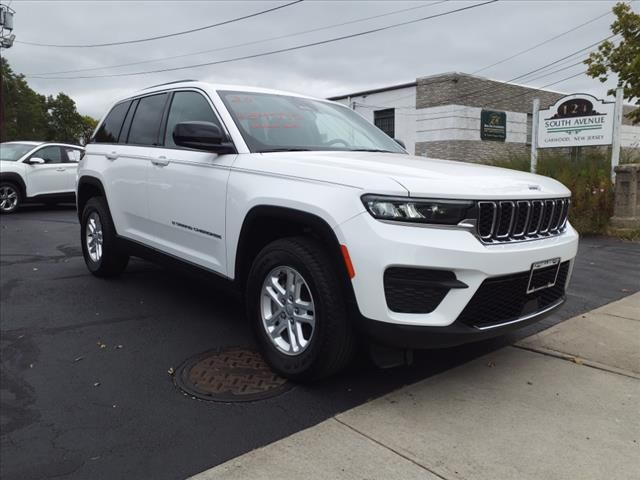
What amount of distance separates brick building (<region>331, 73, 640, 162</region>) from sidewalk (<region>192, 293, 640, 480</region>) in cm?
2017

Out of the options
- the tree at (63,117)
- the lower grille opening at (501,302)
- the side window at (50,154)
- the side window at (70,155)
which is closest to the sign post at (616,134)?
the lower grille opening at (501,302)

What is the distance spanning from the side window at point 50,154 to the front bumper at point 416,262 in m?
11.7

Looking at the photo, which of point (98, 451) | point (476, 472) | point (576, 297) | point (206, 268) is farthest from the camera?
point (576, 297)

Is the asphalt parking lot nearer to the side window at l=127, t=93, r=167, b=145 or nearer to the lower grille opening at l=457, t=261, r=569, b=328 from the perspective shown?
the lower grille opening at l=457, t=261, r=569, b=328

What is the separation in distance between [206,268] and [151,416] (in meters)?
1.28

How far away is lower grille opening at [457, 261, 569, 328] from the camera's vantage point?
2799 millimetres

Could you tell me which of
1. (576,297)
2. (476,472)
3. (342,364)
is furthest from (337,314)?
(576,297)

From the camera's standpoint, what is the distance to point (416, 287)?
270 cm

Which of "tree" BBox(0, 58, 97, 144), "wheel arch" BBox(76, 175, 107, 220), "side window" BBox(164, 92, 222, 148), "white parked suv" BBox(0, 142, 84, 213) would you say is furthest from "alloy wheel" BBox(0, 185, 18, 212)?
"tree" BBox(0, 58, 97, 144)

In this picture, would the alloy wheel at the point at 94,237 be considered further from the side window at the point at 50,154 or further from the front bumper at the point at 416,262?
the side window at the point at 50,154

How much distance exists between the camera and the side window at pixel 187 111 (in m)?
4.06

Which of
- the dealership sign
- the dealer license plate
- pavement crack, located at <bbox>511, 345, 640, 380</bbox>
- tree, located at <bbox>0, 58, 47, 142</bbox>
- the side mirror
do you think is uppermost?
tree, located at <bbox>0, 58, 47, 142</bbox>

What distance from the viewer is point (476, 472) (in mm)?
2398

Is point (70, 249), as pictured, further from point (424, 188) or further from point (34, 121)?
point (34, 121)
